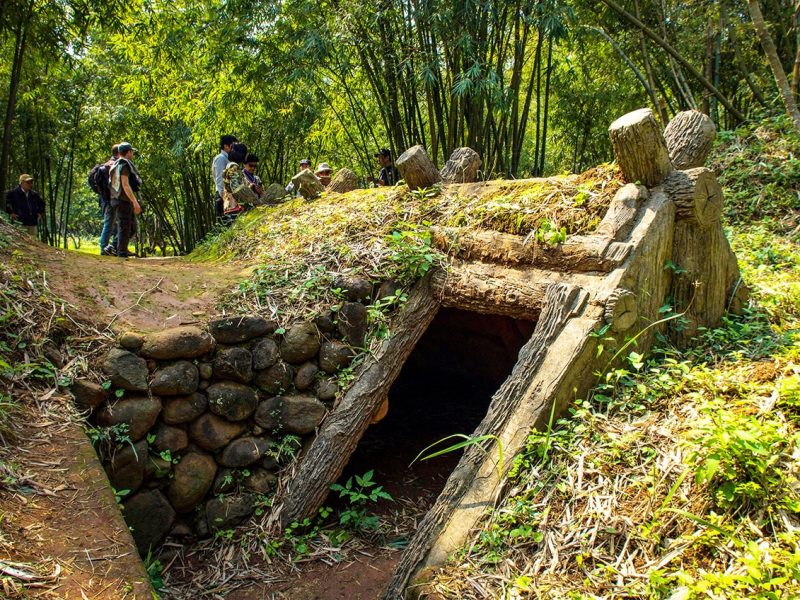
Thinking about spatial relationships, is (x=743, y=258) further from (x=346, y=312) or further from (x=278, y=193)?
(x=278, y=193)

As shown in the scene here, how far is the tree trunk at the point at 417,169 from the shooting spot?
4379 millimetres

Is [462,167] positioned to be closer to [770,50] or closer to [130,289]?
[130,289]

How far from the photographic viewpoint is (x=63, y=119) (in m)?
12.1

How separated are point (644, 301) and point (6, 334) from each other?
376 cm

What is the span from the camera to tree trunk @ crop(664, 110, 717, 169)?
3.51 meters

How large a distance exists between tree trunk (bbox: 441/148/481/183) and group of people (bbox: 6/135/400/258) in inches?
108

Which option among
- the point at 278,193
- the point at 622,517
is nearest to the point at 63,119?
the point at 278,193

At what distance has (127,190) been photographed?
241 inches

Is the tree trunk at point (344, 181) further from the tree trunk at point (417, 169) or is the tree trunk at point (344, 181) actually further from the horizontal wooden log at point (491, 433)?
the horizontal wooden log at point (491, 433)

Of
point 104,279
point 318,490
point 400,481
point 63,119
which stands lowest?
point 400,481

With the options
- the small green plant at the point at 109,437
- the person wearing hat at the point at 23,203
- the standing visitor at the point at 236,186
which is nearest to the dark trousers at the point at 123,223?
the standing visitor at the point at 236,186

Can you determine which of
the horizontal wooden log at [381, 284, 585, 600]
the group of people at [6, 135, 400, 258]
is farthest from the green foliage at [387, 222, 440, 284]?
the group of people at [6, 135, 400, 258]

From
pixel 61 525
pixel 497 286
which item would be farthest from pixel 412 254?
pixel 61 525

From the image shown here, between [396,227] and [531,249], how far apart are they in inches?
49.0
